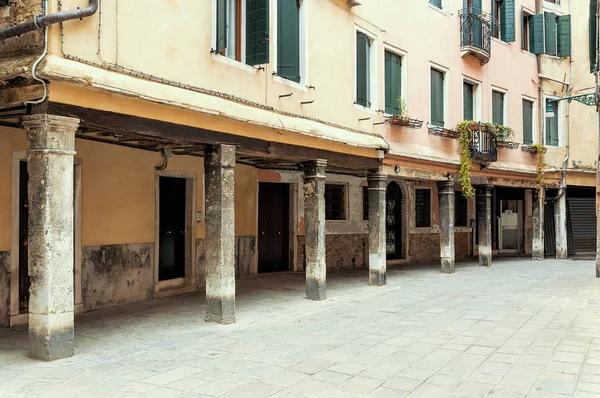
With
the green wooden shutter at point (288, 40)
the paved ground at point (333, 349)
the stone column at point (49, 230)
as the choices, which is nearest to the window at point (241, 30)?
the green wooden shutter at point (288, 40)

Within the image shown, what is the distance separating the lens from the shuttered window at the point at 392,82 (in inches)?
490

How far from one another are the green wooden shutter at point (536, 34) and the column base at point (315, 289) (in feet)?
44.7

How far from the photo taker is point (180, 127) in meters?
7.02

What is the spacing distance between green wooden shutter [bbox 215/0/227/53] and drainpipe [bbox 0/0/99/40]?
2279mm

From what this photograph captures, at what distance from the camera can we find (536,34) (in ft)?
61.7

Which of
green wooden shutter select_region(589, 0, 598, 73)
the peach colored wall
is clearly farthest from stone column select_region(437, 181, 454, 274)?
green wooden shutter select_region(589, 0, 598, 73)

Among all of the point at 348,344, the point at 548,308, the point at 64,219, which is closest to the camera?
the point at 64,219

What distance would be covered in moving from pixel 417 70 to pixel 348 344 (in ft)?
28.4

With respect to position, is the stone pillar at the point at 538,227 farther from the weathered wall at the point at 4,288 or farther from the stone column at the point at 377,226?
the weathered wall at the point at 4,288

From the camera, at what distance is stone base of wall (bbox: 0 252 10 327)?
24.0 ft

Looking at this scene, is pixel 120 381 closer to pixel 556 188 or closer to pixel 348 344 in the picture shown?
pixel 348 344

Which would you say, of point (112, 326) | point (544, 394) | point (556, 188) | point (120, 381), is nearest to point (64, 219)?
point (120, 381)

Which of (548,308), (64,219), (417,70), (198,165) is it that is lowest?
(548,308)

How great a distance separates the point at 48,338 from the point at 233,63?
4484 mm
